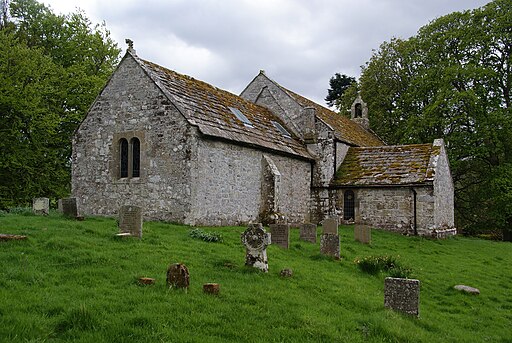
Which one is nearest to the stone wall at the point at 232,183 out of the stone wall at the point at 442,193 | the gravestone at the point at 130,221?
the gravestone at the point at 130,221

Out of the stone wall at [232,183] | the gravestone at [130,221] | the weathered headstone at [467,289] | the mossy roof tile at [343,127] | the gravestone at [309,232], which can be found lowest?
the weathered headstone at [467,289]

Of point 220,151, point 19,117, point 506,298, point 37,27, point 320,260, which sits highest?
point 37,27

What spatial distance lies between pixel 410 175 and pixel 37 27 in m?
25.1

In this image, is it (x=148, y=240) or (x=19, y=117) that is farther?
(x=19, y=117)

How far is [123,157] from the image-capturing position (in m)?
18.9

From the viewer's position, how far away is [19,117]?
25.7 meters

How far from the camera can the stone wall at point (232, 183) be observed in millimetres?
17219

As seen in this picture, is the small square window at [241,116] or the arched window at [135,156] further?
the small square window at [241,116]

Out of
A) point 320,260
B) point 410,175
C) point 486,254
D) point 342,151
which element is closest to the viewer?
point 320,260

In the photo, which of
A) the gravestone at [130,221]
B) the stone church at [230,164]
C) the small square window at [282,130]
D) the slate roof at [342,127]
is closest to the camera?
the gravestone at [130,221]

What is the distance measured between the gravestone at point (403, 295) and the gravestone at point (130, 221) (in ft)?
20.9

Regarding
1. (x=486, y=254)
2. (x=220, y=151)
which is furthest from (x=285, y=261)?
(x=486, y=254)

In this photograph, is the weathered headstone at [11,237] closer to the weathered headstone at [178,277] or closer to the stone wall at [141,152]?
the weathered headstone at [178,277]

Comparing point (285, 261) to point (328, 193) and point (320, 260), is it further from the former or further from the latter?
point (328, 193)
